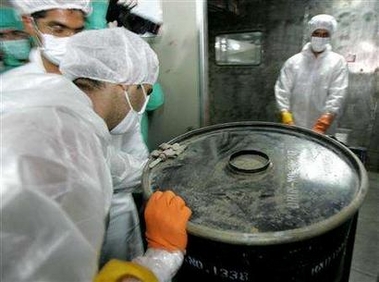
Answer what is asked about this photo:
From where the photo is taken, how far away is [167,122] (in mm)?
1995

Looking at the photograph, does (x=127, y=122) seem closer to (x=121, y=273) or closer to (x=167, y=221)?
(x=167, y=221)

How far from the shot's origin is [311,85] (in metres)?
2.82

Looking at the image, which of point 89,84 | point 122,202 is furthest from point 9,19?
point 122,202

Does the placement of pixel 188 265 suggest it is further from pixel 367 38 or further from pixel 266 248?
pixel 367 38

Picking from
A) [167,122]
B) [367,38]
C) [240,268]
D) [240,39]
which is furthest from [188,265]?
[240,39]

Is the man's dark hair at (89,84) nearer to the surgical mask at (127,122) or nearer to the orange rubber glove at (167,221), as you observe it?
the surgical mask at (127,122)

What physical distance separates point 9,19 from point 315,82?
8.21ft

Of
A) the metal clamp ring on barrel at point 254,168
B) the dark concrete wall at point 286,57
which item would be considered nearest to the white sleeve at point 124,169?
the metal clamp ring on barrel at point 254,168

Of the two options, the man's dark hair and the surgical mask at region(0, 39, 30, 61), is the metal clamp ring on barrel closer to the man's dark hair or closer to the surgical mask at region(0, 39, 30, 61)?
the man's dark hair

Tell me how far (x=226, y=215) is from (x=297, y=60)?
2.43 metres

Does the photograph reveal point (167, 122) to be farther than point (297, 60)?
No

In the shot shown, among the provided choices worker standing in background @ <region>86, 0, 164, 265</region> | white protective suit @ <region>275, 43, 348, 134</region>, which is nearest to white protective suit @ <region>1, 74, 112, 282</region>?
worker standing in background @ <region>86, 0, 164, 265</region>

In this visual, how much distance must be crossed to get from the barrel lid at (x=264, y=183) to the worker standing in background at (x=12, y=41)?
814mm

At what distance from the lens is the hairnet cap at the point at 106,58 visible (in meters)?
0.99
